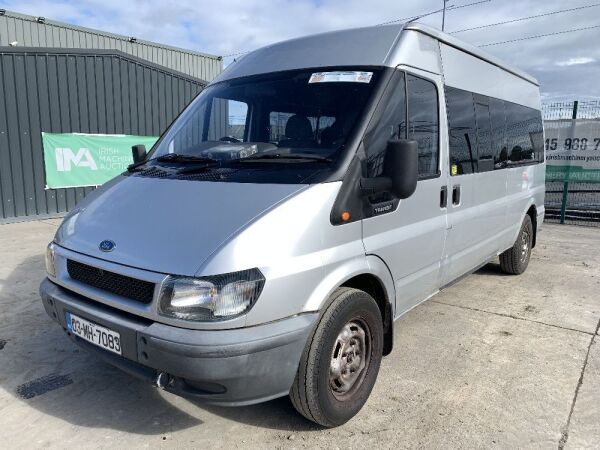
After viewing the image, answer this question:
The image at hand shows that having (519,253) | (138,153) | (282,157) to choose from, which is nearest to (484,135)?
(519,253)

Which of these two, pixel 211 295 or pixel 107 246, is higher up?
pixel 107 246

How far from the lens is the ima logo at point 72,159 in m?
10.0

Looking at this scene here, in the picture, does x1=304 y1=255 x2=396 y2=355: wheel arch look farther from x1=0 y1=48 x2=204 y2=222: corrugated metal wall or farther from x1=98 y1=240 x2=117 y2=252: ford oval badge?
x1=0 y1=48 x2=204 y2=222: corrugated metal wall

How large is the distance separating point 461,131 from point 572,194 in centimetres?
800

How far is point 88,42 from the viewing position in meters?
16.3

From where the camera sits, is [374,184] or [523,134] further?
[523,134]

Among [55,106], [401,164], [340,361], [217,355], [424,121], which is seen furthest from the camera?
[55,106]

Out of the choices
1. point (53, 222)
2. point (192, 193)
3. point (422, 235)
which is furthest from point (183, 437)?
point (53, 222)

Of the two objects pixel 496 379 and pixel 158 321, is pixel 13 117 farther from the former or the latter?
pixel 496 379

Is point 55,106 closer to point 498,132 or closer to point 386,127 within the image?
point 498,132

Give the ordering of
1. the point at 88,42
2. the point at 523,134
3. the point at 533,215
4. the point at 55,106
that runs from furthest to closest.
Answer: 1. the point at 88,42
2. the point at 55,106
3. the point at 533,215
4. the point at 523,134

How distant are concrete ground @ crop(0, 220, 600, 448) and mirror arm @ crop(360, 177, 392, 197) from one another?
144 cm

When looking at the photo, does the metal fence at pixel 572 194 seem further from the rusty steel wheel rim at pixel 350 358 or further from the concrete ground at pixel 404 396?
the rusty steel wheel rim at pixel 350 358

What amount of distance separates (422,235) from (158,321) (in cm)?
206
